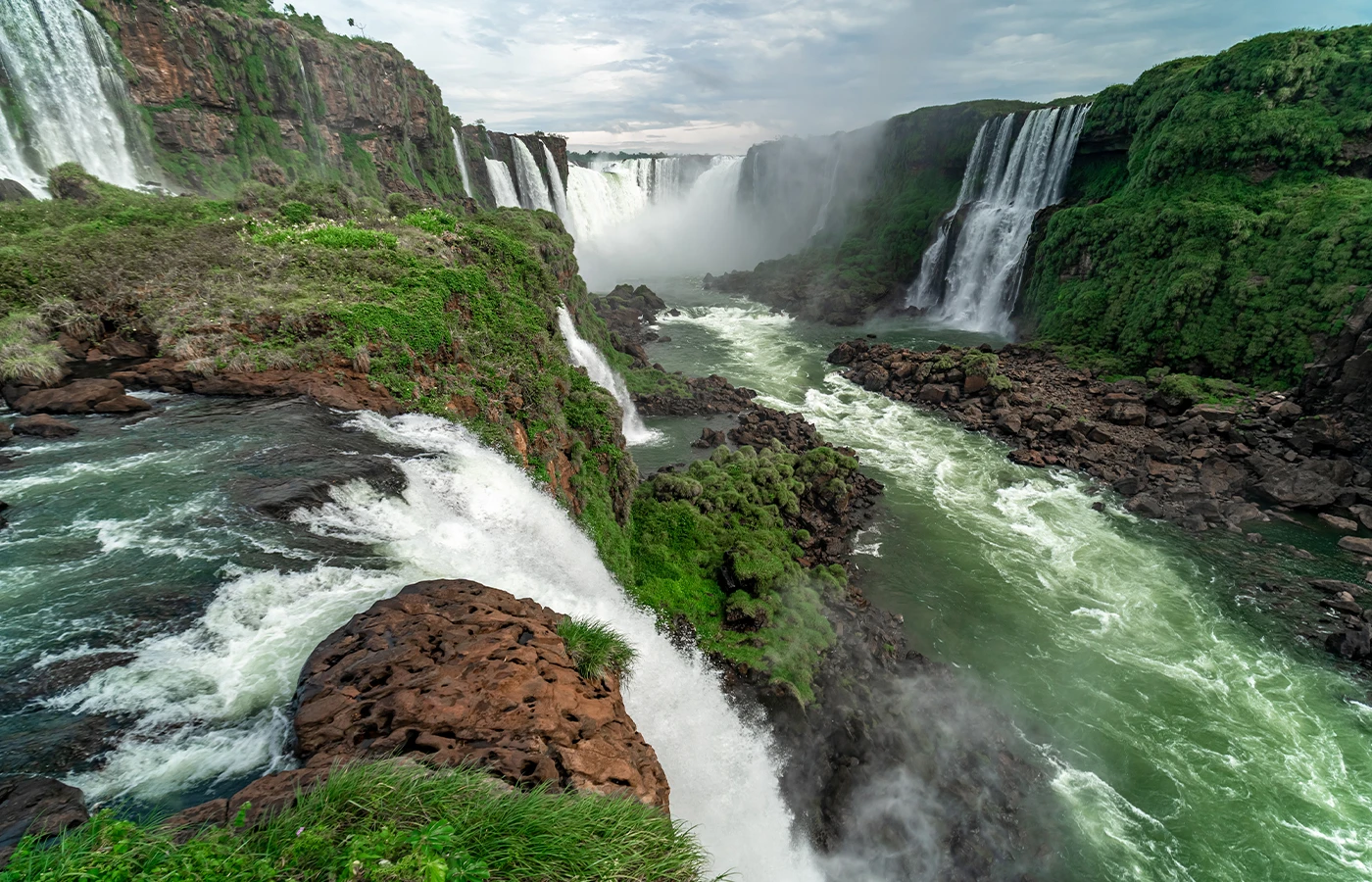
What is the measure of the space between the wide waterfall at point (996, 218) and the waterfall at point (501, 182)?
122 ft

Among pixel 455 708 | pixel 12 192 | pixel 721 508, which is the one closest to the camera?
pixel 455 708

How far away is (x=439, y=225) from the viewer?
19406 millimetres

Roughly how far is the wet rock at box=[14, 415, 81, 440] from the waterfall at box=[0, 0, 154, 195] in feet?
85.6

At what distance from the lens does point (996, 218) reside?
40906 millimetres

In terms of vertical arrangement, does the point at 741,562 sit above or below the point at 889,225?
below

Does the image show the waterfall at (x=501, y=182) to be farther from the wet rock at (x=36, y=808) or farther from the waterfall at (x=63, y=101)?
the wet rock at (x=36, y=808)

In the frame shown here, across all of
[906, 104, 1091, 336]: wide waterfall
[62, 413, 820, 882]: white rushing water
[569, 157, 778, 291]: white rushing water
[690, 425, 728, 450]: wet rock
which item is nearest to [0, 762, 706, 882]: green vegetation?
[62, 413, 820, 882]: white rushing water

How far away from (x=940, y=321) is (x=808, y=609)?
35382 mm

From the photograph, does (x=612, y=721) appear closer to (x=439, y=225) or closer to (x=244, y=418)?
(x=244, y=418)

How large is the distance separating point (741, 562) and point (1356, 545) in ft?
59.2

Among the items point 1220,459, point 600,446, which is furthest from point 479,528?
point 1220,459

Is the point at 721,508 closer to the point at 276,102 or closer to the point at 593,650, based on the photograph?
the point at 593,650

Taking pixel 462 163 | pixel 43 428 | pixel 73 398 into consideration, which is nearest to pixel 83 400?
pixel 73 398

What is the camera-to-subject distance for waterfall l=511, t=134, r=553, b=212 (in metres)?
55.7
